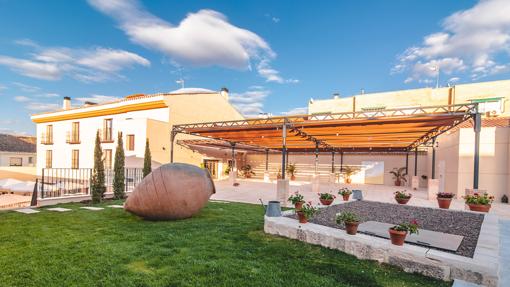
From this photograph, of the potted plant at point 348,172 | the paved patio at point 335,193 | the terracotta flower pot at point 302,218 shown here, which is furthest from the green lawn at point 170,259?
the potted plant at point 348,172

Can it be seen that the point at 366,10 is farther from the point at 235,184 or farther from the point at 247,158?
the point at 247,158

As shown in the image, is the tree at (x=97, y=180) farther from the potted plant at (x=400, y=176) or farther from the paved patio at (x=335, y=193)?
the potted plant at (x=400, y=176)

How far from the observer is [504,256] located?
15.6 ft

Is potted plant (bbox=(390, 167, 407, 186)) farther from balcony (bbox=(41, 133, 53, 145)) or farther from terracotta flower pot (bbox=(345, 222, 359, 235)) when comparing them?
balcony (bbox=(41, 133, 53, 145))

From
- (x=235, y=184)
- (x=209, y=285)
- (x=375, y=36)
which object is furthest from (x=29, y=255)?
(x=375, y=36)

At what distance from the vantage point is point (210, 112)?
79.4 ft

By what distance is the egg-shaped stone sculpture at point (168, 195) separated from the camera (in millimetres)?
7117

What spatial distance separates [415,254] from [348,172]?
1973cm

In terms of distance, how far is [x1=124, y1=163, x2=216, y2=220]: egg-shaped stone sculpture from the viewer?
712 cm

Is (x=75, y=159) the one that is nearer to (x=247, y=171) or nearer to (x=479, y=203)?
(x=247, y=171)

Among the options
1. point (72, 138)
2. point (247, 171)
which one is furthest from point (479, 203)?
point (72, 138)

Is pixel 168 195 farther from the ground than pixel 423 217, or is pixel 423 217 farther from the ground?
pixel 168 195

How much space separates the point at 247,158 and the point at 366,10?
60.6 feet

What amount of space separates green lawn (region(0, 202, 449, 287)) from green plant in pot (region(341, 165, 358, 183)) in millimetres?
18132
